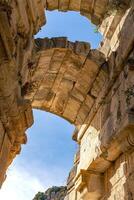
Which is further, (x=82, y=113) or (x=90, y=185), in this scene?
(x=82, y=113)

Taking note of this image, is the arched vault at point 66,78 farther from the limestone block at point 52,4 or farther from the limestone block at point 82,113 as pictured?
the limestone block at point 52,4

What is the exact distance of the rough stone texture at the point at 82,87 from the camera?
218 inches

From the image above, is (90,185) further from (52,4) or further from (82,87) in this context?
(52,4)

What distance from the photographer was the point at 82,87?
8.33 m

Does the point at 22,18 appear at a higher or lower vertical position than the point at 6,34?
higher

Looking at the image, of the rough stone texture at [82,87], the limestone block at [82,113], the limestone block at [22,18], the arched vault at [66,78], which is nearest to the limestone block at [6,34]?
the rough stone texture at [82,87]

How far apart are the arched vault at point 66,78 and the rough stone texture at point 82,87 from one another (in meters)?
0.02

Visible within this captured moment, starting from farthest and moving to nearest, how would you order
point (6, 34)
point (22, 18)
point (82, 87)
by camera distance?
point (82, 87), point (22, 18), point (6, 34)

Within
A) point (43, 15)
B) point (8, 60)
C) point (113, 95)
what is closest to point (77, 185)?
point (113, 95)

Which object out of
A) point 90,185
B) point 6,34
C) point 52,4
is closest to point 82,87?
point 52,4

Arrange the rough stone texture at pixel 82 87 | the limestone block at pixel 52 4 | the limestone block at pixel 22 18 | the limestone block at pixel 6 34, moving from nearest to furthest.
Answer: the limestone block at pixel 6 34 → the rough stone texture at pixel 82 87 → the limestone block at pixel 22 18 → the limestone block at pixel 52 4

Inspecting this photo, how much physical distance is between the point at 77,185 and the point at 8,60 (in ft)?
11.7

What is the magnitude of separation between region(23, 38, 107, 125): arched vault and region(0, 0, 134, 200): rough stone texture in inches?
0.9

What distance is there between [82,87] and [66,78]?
0.53m
